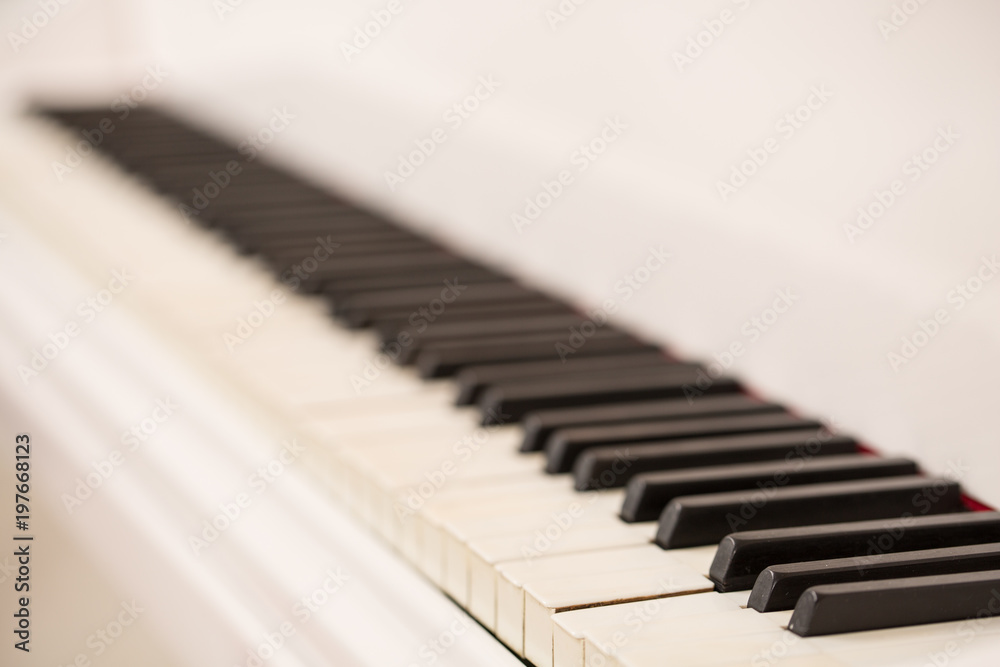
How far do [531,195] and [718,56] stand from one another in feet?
1.70

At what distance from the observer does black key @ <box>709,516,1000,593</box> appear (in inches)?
39.2

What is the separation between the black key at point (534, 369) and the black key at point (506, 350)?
0.07 ft

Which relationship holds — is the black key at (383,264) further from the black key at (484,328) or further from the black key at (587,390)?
the black key at (587,390)

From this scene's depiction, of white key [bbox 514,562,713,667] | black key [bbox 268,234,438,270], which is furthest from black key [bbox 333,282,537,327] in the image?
white key [bbox 514,562,713,667]

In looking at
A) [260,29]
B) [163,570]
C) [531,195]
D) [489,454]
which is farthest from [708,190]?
[260,29]

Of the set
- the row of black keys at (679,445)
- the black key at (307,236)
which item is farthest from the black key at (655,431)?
the black key at (307,236)

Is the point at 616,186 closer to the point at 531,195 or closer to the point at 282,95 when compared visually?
the point at 531,195

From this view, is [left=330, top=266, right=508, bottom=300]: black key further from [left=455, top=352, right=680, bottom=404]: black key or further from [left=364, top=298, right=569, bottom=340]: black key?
[left=455, top=352, right=680, bottom=404]: black key

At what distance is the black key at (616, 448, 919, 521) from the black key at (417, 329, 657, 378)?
41 centimetres

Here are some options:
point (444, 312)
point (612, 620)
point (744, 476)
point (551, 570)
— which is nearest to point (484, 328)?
point (444, 312)

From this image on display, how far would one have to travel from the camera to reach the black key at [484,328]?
5.67ft

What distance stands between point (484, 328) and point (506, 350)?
0.12 meters

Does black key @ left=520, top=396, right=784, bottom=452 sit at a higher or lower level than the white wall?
lower

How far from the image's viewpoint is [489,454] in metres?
1.36
